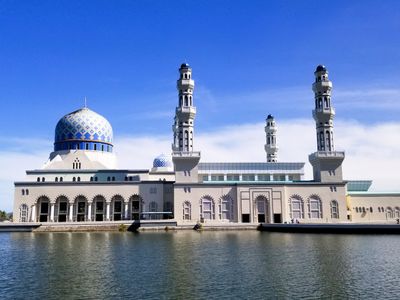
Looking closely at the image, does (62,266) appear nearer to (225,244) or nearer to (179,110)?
(225,244)

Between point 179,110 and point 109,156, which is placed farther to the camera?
point 109,156

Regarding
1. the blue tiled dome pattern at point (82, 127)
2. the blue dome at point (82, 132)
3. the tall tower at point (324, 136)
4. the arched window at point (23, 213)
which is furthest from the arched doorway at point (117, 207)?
the tall tower at point (324, 136)

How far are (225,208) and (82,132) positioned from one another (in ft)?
106

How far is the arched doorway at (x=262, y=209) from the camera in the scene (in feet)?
222

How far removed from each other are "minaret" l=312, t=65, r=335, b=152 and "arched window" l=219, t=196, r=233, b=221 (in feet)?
58.1

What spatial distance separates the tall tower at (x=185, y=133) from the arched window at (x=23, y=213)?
25.2 metres

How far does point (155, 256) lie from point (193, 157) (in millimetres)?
36760

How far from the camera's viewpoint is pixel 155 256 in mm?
31891

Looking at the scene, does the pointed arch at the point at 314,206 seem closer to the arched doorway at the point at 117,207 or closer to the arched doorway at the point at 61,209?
the arched doorway at the point at 117,207

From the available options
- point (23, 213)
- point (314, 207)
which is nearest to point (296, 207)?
point (314, 207)

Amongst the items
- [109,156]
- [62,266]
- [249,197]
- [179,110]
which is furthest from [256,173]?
[62,266]

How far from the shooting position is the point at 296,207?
226 ft

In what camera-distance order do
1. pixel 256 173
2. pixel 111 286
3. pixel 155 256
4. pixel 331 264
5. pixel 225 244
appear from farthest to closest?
pixel 256 173 < pixel 225 244 < pixel 155 256 < pixel 331 264 < pixel 111 286

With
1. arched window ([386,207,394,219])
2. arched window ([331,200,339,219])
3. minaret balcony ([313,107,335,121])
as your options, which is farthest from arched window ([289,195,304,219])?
arched window ([386,207,394,219])
